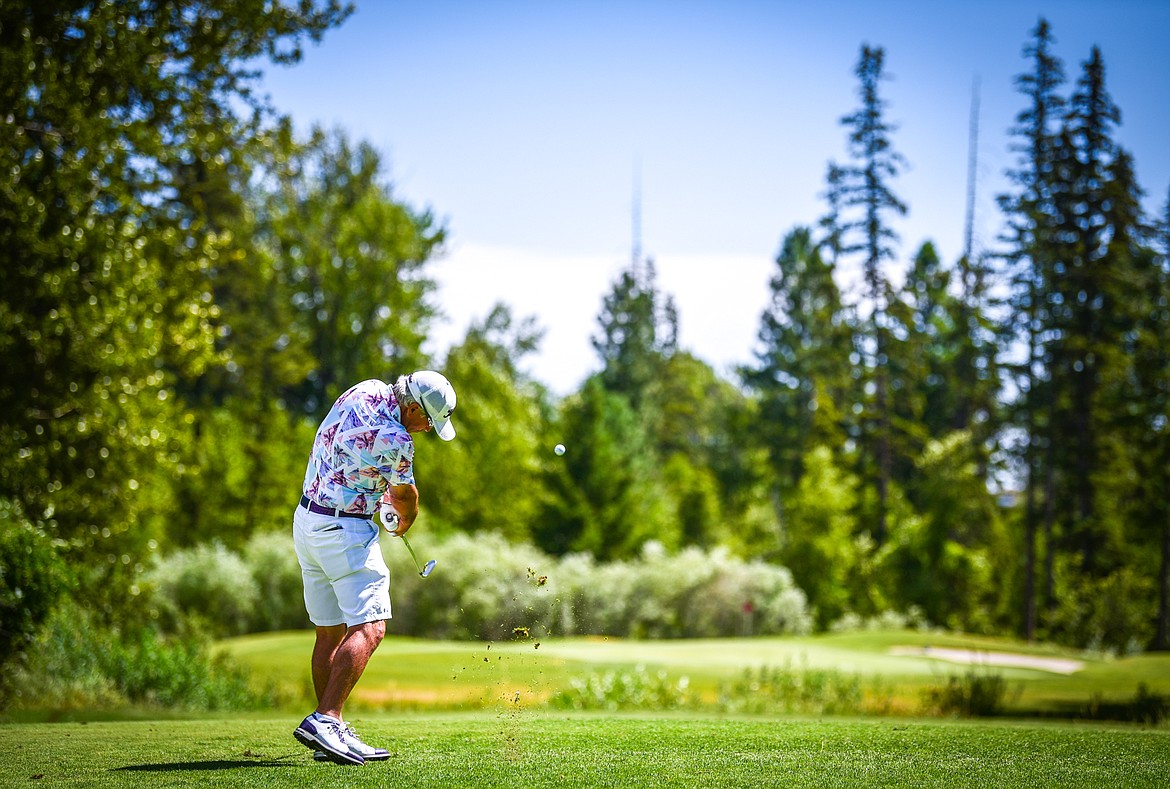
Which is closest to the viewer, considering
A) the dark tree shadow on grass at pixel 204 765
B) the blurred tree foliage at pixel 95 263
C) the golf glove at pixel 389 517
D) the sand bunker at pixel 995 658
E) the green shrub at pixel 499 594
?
the dark tree shadow on grass at pixel 204 765

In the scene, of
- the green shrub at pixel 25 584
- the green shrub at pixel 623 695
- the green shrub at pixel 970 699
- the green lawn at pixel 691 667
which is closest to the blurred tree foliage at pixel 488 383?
the green shrub at pixel 25 584

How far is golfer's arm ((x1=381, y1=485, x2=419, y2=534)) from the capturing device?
20.5ft

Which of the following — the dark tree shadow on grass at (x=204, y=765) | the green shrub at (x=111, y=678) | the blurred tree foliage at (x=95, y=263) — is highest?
the blurred tree foliage at (x=95, y=263)

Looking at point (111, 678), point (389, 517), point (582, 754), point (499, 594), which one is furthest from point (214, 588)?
point (582, 754)

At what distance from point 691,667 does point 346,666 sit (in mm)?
14497

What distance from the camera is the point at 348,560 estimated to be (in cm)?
613

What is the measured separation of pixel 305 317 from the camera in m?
46.5

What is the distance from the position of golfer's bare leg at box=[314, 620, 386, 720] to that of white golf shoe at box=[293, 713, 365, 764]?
0.07 metres

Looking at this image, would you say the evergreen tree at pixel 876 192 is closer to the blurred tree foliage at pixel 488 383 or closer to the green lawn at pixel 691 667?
the blurred tree foliage at pixel 488 383

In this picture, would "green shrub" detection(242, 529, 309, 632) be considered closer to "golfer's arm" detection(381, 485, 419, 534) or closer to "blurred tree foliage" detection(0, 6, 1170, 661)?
"blurred tree foliage" detection(0, 6, 1170, 661)

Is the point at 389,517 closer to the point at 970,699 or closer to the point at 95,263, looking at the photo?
the point at 970,699

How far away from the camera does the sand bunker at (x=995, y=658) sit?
69.7 feet

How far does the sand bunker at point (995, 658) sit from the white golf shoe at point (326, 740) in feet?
55.8

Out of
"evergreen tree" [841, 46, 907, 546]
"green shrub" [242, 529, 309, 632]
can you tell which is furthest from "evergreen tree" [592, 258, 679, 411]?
"green shrub" [242, 529, 309, 632]
